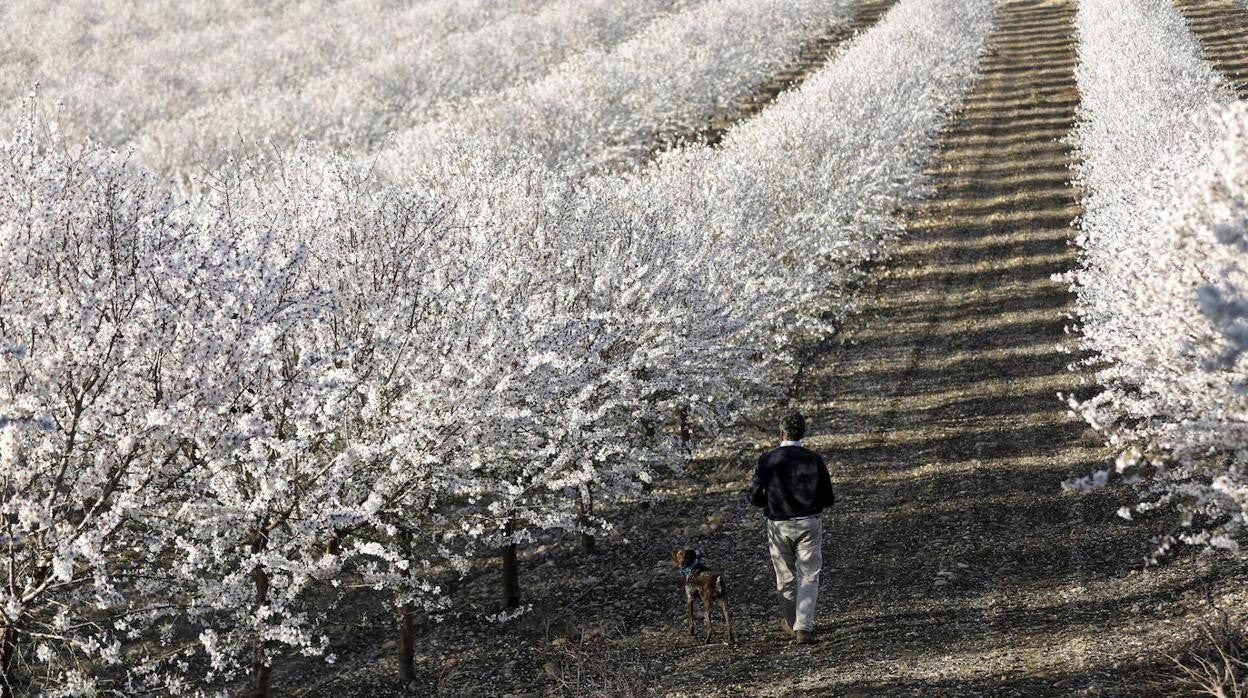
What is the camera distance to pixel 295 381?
915 cm

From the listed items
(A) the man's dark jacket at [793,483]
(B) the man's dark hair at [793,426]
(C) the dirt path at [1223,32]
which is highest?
(C) the dirt path at [1223,32]

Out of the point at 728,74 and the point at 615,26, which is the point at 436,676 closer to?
the point at 728,74

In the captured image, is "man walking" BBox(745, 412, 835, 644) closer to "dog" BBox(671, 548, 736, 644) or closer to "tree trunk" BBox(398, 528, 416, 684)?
"dog" BBox(671, 548, 736, 644)

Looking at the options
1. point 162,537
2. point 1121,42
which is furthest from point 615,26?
point 162,537

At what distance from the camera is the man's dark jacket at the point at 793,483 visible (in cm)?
1031

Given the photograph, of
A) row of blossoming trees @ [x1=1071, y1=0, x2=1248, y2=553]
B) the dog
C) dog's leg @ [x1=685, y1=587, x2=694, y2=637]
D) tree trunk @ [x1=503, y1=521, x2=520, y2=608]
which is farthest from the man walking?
tree trunk @ [x1=503, y1=521, x2=520, y2=608]

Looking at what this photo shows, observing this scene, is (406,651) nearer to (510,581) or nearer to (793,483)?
(510,581)

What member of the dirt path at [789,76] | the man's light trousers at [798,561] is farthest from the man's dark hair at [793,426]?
the dirt path at [789,76]

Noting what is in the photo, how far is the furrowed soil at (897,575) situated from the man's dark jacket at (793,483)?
185 centimetres

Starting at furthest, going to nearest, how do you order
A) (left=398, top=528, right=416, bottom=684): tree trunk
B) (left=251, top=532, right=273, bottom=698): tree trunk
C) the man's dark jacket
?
(left=398, top=528, right=416, bottom=684): tree trunk → the man's dark jacket → (left=251, top=532, right=273, bottom=698): tree trunk

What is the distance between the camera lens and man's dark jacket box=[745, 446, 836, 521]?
10.3m

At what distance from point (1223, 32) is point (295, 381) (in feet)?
195

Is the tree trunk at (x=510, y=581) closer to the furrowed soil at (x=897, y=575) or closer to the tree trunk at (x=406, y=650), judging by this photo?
the furrowed soil at (x=897, y=575)

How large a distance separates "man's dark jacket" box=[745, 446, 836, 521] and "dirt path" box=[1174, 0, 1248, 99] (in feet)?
127
